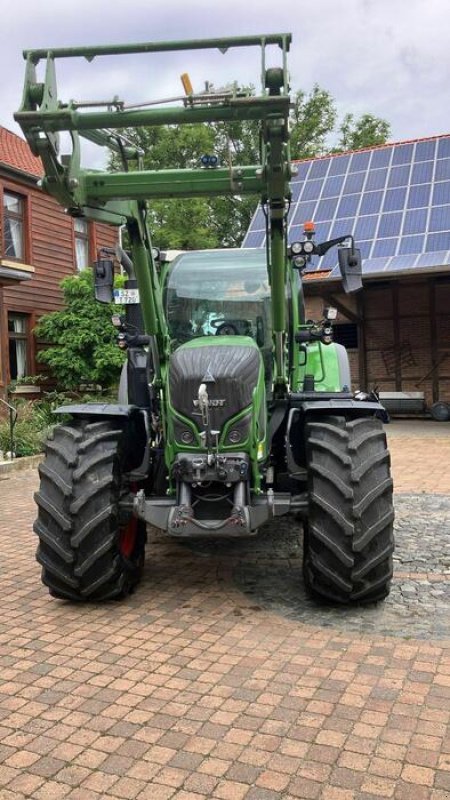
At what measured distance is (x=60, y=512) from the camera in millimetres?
4383

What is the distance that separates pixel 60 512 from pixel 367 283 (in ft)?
46.5

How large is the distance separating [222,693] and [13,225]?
14.8 meters

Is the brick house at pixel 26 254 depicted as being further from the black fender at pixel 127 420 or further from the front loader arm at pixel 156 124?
the front loader arm at pixel 156 124

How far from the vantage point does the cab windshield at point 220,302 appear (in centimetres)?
539

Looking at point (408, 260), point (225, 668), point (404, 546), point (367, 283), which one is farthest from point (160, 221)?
point (225, 668)

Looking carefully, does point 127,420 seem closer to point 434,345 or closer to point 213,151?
point 434,345

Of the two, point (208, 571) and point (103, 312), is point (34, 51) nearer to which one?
point (208, 571)

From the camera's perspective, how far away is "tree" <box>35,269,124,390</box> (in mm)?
15617

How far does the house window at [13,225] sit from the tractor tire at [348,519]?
43.4 ft

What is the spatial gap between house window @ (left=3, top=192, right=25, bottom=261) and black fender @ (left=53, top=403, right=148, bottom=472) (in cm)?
1200

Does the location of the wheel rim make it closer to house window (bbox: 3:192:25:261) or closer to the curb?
the curb

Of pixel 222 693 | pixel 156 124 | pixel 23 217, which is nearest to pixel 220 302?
pixel 156 124

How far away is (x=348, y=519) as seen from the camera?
4211 millimetres

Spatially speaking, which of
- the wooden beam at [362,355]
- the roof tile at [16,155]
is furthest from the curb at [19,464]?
the wooden beam at [362,355]
